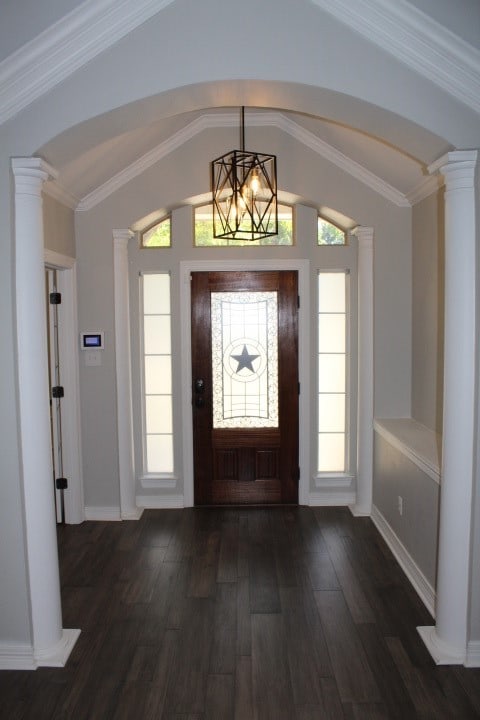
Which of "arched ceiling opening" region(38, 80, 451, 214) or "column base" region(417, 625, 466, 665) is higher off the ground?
"arched ceiling opening" region(38, 80, 451, 214)

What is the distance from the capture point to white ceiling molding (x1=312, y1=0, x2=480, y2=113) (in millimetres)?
2316

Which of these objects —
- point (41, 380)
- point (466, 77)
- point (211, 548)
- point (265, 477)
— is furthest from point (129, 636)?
point (466, 77)

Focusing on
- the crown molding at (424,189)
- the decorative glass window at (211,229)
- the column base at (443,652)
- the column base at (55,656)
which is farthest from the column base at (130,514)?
the crown molding at (424,189)

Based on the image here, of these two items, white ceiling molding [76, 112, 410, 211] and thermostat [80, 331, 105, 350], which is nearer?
white ceiling molding [76, 112, 410, 211]

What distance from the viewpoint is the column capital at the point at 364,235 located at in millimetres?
4266

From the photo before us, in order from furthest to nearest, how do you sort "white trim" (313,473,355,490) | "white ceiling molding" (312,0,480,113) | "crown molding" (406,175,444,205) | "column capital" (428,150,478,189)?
"white trim" (313,473,355,490), "crown molding" (406,175,444,205), "column capital" (428,150,478,189), "white ceiling molding" (312,0,480,113)

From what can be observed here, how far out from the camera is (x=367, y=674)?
8.29 ft

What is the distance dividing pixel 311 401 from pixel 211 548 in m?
1.48

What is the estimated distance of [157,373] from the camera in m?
4.68

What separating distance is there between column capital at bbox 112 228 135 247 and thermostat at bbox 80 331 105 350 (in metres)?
0.71

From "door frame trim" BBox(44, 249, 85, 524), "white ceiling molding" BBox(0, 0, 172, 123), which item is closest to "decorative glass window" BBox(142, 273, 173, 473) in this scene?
"door frame trim" BBox(44, 249, 85, 524)

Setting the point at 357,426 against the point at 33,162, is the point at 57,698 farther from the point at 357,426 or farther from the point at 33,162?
the point at 357,426

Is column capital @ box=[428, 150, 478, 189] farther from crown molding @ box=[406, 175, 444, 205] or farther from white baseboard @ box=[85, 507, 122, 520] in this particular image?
white baseboard @ box=[85, 507, 122, 520]

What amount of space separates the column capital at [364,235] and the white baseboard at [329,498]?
205 cm
